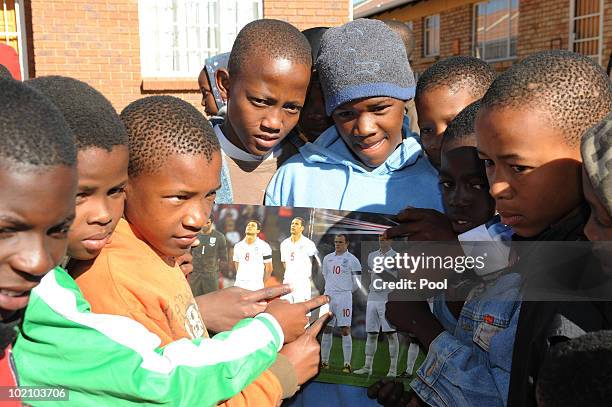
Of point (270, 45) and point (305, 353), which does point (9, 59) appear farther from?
point (305, 353)

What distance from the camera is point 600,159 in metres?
1.22

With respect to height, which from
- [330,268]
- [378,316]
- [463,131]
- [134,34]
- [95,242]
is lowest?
[378,316]

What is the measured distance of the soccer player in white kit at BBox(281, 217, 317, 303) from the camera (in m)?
2.04

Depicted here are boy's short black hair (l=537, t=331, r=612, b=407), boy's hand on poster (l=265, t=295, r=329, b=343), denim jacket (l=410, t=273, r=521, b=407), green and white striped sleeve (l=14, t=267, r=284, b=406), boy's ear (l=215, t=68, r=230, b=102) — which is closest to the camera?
boy's short black hair (l=537, t=331, r=612, b=407)

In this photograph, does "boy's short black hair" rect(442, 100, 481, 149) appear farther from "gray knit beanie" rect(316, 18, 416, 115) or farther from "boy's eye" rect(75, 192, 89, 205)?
"boy's eye" rect(75, 192, 89, 205)

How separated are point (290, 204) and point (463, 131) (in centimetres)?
68

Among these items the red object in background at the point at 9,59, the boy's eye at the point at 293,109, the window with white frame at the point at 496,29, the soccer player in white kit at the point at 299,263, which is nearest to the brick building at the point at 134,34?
the red object in background at the point at 9,59

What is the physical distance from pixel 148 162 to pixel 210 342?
0.51 metres

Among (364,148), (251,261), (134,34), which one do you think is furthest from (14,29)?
(251,261)

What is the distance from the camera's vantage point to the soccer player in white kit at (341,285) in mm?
2035

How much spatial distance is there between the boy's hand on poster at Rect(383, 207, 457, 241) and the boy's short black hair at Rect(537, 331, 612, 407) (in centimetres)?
81

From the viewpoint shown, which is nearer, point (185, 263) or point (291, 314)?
point (291, 314)

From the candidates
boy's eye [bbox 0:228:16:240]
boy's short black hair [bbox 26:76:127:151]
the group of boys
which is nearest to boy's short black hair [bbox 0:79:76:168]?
the group of boys

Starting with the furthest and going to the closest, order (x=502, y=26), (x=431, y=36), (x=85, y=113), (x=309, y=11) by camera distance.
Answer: (x=431, y=36), (x=502, y=26), (x=309, y=11), (x=85, y=113)
